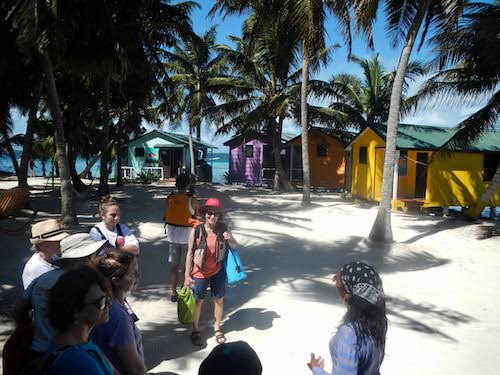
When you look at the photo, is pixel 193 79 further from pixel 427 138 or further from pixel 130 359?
pixel 130 359

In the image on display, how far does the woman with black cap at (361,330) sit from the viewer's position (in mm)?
2043

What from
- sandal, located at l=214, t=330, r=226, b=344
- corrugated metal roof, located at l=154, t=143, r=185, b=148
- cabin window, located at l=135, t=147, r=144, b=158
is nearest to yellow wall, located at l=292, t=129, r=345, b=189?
corrugated metal roof, located at l=154, t=143, r=185, b=148

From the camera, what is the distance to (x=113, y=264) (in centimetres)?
234

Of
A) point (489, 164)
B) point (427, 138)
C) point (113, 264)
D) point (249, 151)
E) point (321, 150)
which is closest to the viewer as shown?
point (113, 264)

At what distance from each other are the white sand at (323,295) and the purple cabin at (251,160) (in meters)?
15.2

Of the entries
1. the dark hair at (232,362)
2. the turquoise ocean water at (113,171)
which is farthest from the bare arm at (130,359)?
the turquoise ocean water at (113,171)

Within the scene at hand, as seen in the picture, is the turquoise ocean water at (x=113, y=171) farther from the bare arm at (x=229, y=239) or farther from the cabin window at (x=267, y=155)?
the bare arm at (x=229, y=239)

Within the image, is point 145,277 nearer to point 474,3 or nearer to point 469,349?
point 469,349

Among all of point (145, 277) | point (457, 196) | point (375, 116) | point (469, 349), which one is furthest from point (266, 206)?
point (375, 116)

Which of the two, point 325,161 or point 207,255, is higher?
point 325,161

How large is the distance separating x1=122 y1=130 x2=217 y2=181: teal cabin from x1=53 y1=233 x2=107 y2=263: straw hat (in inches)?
1014

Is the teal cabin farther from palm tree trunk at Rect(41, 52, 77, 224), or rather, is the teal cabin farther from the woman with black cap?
the woman with black cap

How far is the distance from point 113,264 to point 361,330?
4.76 ft

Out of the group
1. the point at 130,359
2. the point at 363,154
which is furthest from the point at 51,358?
the point at 363,154
